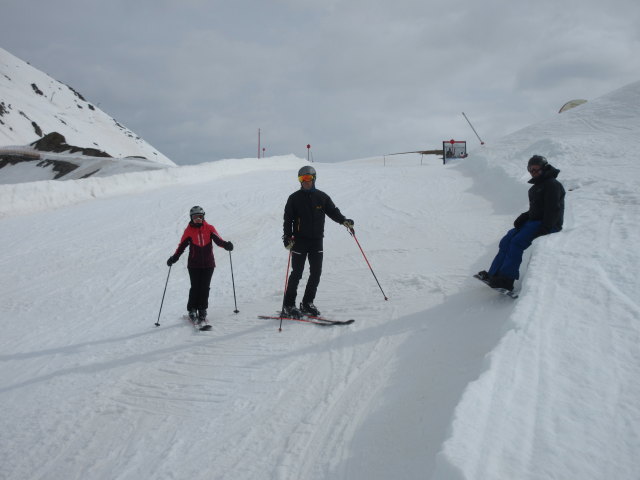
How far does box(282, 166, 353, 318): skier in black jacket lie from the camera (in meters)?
5.87

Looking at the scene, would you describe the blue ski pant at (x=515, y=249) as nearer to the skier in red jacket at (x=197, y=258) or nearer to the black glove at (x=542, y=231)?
the black glove at (x=542, y=231)

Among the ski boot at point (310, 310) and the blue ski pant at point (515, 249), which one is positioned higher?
the blue ski pant at point (515, 249)

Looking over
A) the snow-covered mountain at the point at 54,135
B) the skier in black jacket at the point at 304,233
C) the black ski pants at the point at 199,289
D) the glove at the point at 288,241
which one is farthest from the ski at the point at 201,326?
the snow-covered mountain at the point at 54,135

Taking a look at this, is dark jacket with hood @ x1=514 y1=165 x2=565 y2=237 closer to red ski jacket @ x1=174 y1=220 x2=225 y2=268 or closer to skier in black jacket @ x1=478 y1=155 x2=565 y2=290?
skier in black jacket @ x1=478 y1=155 x2=565 y2=290

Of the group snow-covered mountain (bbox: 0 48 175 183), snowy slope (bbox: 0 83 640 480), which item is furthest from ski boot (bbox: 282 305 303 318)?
snow-covered mountain (bbox: 0 48 175 183)

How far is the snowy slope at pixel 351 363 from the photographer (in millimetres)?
2801

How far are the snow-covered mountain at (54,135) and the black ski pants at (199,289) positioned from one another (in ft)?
93.8

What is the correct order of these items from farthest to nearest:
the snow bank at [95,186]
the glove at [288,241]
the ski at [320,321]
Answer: the snow bank at [95,186] → the glove at [288,241] → the ski at [320,321]

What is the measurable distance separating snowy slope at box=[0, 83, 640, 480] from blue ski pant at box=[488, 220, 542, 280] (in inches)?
6.7

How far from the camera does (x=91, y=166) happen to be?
34.5 metres

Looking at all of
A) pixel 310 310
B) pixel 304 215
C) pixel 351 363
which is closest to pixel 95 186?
pixel 304 215

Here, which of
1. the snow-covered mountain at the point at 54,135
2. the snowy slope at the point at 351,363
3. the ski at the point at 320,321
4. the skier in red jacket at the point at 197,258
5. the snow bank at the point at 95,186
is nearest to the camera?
the snowy slope at the point at 351,363

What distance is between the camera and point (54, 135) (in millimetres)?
52562

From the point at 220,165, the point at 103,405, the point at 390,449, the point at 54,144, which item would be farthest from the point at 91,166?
the point at 390,449
